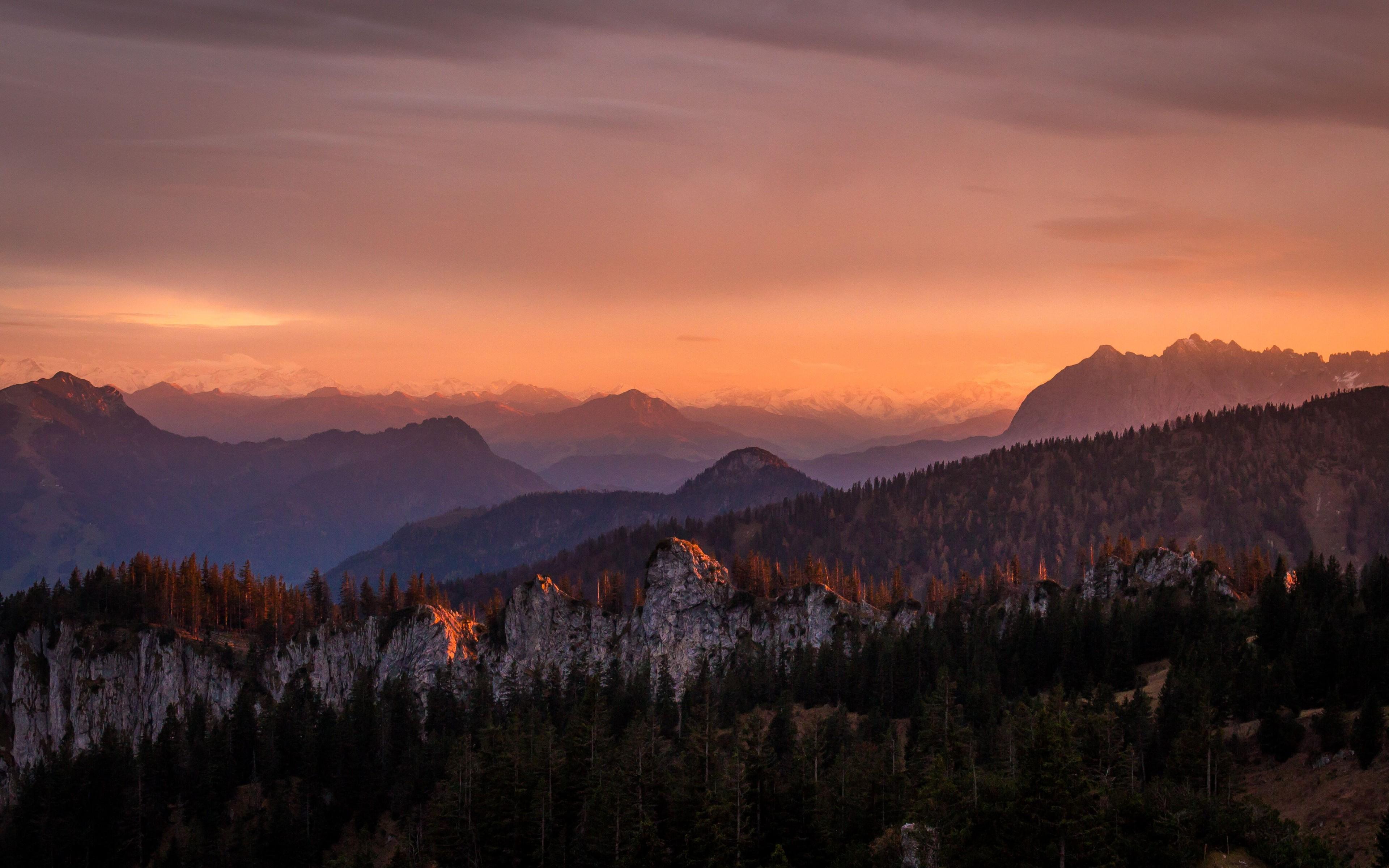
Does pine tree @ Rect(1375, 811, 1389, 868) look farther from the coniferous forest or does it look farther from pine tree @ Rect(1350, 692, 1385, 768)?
pine tree @ Rect(1350, 692, 1385, 768)

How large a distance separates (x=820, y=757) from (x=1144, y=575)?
293 ft

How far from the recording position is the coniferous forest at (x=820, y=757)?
73.4 m

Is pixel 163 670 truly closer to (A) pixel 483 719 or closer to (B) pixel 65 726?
(B) pixel 65 726

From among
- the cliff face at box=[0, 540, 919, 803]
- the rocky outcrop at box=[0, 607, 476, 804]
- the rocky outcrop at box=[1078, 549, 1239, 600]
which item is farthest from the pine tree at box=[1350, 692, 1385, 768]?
the rocky outcrop at box=[0, 607, 476, 804]

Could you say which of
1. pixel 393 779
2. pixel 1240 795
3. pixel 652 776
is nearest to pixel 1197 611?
pixel 1240 795

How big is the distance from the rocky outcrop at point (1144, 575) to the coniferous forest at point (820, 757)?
25.8ft

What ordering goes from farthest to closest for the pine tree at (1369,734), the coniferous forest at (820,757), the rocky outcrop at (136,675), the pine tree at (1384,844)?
the rocky outcrop at (136,675) → the pine tree at (1369,734) → the coniferous forest at (820,757) → the pine tree at (1384,844)

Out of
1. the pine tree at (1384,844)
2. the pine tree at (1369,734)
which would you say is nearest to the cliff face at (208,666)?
the pine tree at (1369,734)

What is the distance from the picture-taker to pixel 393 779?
130 metres

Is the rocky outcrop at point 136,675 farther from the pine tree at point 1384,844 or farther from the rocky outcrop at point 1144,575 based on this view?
the pine tree at point 1384,844

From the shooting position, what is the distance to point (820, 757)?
11081cm

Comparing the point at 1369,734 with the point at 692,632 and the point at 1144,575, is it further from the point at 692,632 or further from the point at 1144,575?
the point at 692,632

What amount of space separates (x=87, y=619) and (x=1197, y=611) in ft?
593

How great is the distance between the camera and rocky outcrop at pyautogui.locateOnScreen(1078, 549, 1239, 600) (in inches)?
6358
